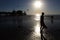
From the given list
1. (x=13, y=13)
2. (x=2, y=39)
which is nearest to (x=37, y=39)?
(x=2, y=39)

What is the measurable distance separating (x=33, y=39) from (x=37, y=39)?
41cm

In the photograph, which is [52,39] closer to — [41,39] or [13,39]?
[41,39]

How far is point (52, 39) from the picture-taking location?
1550 cm

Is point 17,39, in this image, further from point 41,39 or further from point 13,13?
point 13,13

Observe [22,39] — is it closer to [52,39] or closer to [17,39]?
[17,39]

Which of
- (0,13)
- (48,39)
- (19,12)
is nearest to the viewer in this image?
(48,39)

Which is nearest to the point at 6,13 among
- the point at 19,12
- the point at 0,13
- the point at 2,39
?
the point at 0,13

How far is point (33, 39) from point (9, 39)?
257cm

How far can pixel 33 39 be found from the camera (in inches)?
605

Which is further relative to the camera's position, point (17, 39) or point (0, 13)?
point (0, 13)

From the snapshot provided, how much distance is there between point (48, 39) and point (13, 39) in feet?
12.0

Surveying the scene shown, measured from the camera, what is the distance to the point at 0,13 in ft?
607

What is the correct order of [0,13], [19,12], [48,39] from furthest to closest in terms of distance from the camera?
1. [0,13]
2. [19,12]
3. [48,39]

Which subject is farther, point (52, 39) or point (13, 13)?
point (13, 13)
